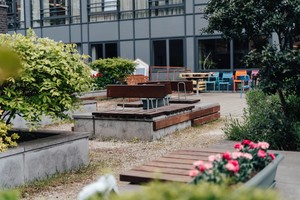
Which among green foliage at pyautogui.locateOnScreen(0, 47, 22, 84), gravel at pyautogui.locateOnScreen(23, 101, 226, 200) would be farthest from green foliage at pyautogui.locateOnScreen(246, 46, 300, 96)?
green foliage at pyautogui.locateOnScreen(0, 47, 22, 84)

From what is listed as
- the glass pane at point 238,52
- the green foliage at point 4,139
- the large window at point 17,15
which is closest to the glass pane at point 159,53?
the glass pane at point 238,52

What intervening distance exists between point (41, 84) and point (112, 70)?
13.3 meters

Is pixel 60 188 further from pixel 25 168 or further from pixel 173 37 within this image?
pixel 173 37

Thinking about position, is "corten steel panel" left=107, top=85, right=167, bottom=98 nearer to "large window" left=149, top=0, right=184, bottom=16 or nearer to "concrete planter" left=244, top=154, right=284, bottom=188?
"concrete planter" left=244, top=154, right=284, bottom=188

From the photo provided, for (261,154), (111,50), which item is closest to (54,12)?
(111,50)

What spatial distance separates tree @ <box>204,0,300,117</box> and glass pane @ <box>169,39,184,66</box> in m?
14.9

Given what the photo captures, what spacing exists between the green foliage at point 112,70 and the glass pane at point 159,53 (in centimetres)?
385

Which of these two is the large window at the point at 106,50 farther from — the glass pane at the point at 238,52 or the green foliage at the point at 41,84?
the green foliage at the point at 41,84

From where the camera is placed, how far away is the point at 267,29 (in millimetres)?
6973

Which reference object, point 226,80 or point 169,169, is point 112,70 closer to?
point 226,80

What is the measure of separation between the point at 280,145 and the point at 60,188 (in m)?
3.33

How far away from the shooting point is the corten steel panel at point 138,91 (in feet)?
30.9

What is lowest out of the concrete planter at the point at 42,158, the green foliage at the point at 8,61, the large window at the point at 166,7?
the concrete planter at the point at 42,158

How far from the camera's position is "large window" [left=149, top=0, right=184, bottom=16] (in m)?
22.4
